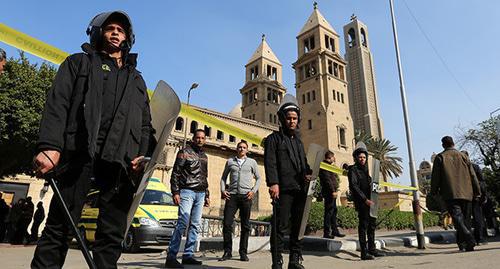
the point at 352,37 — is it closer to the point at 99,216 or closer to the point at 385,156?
the point at 385,156

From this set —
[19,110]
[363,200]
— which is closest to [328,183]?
[363,200]

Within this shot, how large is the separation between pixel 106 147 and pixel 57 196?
0.44m

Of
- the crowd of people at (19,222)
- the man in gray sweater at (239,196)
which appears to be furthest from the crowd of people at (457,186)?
the crowd of people at (19,222)

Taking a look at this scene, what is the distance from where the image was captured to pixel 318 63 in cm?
6228

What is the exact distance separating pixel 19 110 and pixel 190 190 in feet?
44.5

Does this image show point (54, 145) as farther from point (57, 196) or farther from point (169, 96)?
point (169, 96)

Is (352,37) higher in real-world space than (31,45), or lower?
higher

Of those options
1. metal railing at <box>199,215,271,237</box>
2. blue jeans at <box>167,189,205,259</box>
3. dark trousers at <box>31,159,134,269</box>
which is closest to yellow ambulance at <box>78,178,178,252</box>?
blue jeans at <box>167,189,205,259</box>

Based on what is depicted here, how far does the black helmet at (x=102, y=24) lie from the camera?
110 inches

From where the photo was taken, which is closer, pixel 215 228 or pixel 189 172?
pixel 189 172

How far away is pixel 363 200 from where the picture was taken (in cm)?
627

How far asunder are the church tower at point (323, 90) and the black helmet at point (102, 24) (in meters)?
53.8

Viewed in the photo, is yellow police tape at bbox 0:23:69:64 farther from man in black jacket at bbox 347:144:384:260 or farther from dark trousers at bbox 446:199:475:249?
dark trousers at bbox 446:199:475:249

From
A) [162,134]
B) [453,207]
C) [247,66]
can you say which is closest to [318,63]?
[247,66]
